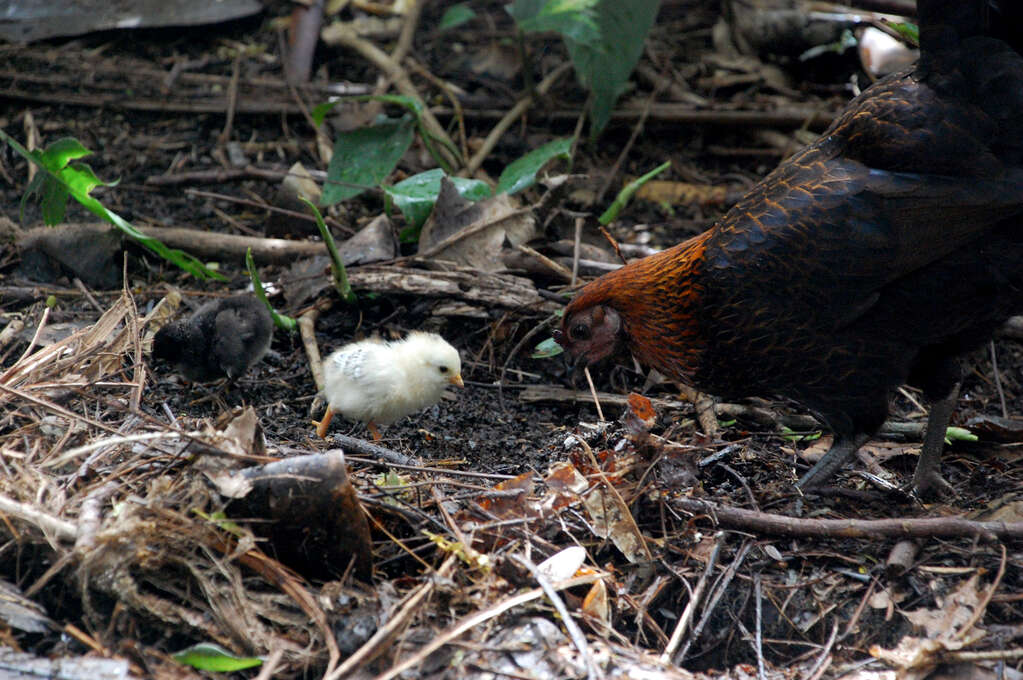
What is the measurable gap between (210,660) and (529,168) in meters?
3.32

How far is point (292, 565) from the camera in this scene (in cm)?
280

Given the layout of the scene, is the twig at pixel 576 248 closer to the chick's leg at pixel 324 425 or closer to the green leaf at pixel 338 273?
the green leaf at pixel 338 273

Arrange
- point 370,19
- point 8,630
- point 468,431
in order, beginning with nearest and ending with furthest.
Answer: point 8,630 → point 468,431 → point 370,19

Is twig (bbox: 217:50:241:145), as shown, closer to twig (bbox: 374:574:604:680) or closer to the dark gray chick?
the dark gray chick

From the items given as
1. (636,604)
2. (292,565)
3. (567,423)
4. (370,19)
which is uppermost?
(370,19)

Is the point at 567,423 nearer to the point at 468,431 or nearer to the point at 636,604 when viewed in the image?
the point at 468,431

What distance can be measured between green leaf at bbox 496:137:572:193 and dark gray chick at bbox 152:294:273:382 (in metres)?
1.61

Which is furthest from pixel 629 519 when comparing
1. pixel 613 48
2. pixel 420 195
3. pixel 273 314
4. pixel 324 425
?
pixel 613 48

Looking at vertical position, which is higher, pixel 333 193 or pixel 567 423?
pixel 333 193

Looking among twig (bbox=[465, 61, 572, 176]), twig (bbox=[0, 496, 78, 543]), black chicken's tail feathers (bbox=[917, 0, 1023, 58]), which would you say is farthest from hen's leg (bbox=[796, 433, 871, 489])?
twig (bbox=[465, 61, 572, 176])

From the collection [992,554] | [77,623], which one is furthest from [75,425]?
[992,554]

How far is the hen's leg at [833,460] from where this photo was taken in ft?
11.9

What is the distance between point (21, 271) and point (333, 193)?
180 centimetres

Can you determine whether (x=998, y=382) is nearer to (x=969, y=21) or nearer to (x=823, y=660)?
(x=969, y=21)
